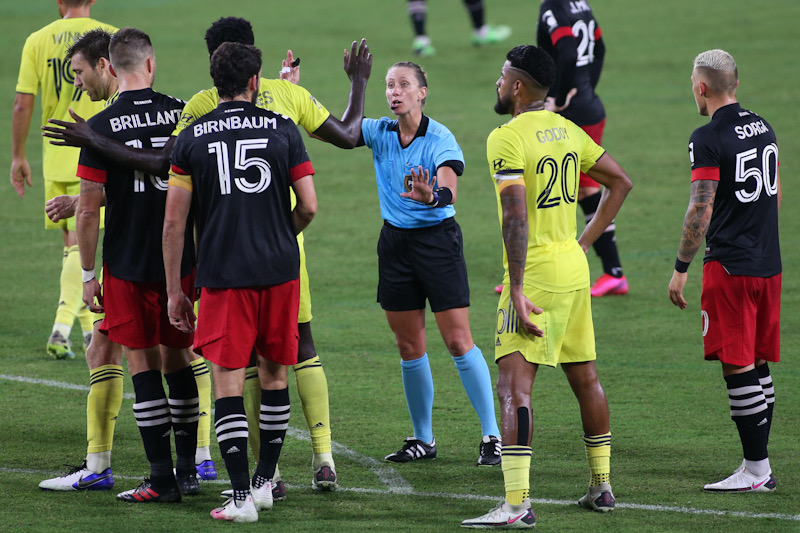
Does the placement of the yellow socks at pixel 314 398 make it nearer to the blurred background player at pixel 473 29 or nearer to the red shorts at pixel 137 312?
the red shorts at pixel 137 312

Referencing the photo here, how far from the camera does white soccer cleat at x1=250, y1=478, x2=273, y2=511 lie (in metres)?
5.30

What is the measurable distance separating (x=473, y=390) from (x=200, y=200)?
215 centimetres

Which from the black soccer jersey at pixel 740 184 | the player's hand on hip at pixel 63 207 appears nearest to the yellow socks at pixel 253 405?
the player's hand on hip at pixel 63 207

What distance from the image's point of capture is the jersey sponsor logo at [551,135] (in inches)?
204

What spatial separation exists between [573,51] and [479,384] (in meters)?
5.03

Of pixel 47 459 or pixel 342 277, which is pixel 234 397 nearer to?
pixel 47 459

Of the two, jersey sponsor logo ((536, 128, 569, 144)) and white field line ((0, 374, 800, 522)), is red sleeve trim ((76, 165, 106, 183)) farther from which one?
jersey sponsor logo ((536, 128, 569, 144))

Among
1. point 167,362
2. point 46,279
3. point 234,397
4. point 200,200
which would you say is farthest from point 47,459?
point 46,279

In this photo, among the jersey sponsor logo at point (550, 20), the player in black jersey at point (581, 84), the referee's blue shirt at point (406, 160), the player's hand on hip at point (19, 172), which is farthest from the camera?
the jersey sponsor logo at point (550, 20)

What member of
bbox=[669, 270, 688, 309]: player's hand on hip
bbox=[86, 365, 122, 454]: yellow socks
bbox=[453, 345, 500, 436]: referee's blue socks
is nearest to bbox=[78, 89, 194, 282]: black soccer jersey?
bbox=[86, 365, 122, 454]: yellow socks

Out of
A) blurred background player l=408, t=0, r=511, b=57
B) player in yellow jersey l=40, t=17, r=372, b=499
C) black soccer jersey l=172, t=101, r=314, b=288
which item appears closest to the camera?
black soccer jersey l=172, t=101, r=314, b=288

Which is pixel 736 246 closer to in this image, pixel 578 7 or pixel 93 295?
pixel 93 295

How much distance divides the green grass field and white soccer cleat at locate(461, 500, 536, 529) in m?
0.13

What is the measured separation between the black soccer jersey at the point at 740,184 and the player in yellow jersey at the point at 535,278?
745mm
